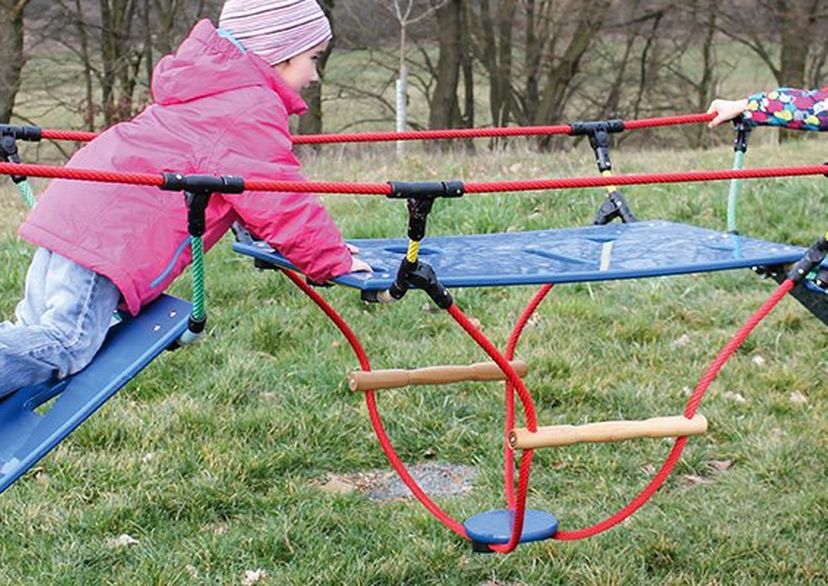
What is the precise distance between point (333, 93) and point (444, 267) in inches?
722

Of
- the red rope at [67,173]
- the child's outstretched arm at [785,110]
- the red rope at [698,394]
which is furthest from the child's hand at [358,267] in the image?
the child's outstretched arm at [785,110]

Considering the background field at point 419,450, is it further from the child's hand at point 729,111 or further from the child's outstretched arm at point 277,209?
the child's hand at point 729,111

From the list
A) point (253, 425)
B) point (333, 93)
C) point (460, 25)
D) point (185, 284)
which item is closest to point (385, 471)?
point (253, 425)

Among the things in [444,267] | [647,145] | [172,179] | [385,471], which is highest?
[172,179]

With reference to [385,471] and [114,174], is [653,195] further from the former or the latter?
[114,174]

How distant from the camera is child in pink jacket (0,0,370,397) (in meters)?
2.70

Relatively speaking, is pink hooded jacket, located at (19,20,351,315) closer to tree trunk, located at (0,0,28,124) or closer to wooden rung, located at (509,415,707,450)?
wooden rung, located at (509,415,707,450)

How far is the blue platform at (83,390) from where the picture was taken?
8.30ft

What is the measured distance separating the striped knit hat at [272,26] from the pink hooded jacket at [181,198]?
12cm

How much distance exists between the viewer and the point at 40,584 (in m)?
3.28

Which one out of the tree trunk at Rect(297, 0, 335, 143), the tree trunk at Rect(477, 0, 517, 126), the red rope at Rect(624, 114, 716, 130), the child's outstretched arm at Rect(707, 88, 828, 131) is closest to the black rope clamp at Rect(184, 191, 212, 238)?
the red rope at Rect(624, 114, 716, 130)

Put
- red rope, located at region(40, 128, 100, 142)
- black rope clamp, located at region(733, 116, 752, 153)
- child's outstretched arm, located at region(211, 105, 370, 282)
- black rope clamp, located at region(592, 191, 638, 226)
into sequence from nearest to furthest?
child's outstretched arm, located at region(211, 105, 370, 282), red rope, located at region(40, 128, 100, 142), black rope clamp, located at region(733, 116, 752, 153), black rope clamp, located at region(592, 191, 638, 226)

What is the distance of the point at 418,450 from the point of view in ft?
14.0

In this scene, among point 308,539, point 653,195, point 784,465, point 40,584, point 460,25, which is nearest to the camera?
point 40,584
